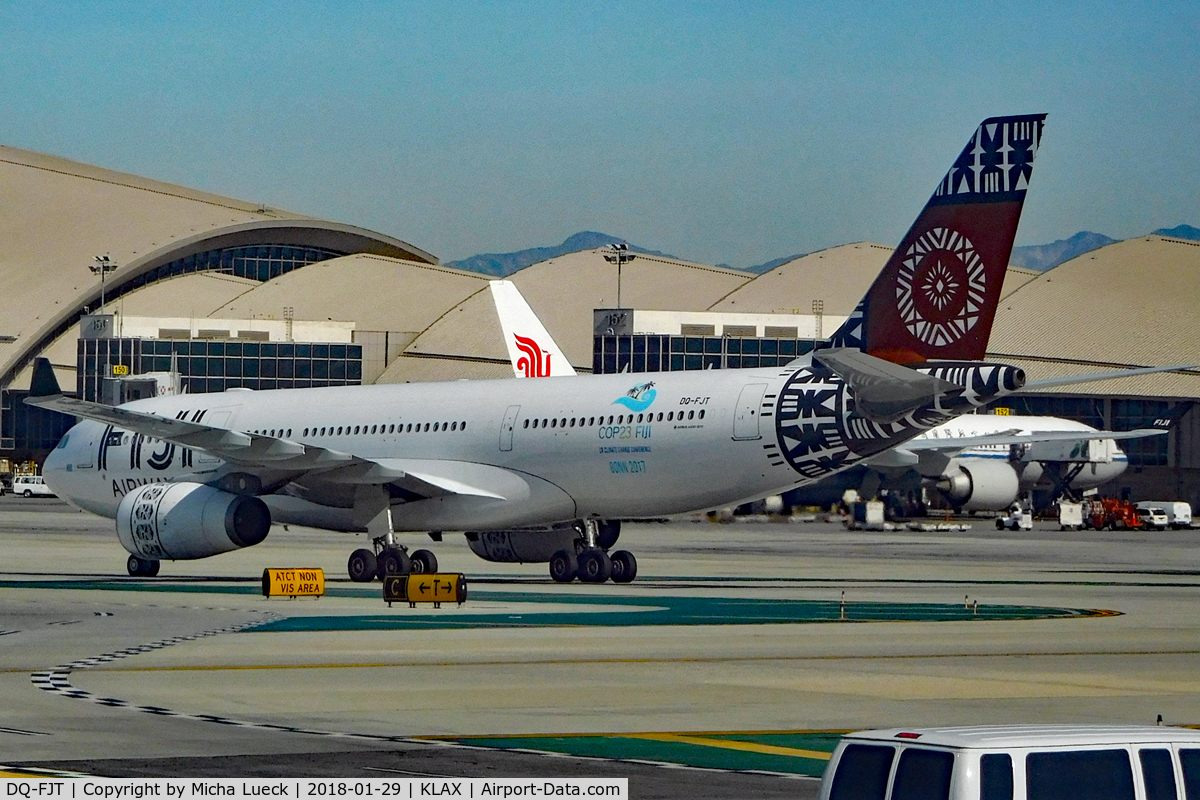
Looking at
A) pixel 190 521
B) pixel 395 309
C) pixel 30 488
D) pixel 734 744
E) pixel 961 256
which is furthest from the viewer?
pixel 395 309

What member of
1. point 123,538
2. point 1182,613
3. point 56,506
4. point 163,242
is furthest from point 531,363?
point 163,242

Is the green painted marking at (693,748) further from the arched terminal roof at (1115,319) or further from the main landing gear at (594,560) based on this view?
the arched terminal roof at (1115,319)

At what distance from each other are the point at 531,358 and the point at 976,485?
3478cm

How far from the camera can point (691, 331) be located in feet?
393

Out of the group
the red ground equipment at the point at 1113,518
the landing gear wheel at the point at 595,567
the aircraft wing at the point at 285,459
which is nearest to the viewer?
the aircraft wing at the point at 285,459

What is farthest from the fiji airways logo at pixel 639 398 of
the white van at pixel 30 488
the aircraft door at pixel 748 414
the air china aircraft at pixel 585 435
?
the white van at pixel 30 488

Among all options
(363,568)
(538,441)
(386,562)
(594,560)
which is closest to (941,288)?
(538,441)

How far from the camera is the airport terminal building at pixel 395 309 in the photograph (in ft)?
389

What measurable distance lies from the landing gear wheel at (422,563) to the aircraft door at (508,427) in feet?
9.69

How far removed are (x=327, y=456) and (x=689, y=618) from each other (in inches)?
436

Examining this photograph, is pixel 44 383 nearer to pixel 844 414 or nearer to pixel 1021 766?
pixel 844 414

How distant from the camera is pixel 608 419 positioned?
Result: 131ft

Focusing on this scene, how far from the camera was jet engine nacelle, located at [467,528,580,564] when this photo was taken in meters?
43.4

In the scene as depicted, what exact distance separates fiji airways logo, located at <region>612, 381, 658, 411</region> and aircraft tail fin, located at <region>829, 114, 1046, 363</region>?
15.6 feet
